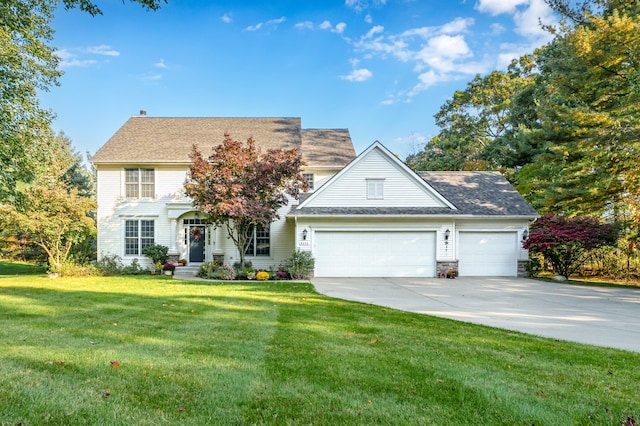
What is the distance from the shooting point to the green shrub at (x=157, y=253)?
16812 mm

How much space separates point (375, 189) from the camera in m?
15.9

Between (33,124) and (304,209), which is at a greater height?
(33,124)

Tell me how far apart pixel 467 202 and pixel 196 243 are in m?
12.9

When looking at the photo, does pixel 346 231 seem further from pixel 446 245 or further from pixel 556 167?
pixel 556 167

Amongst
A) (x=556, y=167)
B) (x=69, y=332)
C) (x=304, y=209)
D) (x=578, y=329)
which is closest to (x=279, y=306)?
(x=69, y=332)

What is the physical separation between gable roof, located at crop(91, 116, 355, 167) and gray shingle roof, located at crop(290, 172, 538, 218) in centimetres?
338

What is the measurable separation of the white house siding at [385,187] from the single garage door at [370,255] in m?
1.33

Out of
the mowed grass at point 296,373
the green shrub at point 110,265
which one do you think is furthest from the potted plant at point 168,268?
the mowed grass at point 296,373

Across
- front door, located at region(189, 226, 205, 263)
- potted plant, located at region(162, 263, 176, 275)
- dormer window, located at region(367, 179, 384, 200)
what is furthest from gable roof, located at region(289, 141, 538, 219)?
potted plant, located at region(162, 263, 176, 275)

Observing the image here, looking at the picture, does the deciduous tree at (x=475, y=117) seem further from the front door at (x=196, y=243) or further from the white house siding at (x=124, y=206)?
the white house siding at (x=124, y=206)

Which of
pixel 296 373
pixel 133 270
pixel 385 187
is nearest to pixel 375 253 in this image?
pixel 385 187

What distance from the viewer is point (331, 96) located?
25703mm

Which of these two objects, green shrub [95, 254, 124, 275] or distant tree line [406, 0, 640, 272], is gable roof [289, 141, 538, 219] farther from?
green shrub [95, 254, 124, 275]

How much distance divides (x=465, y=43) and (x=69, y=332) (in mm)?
21447
